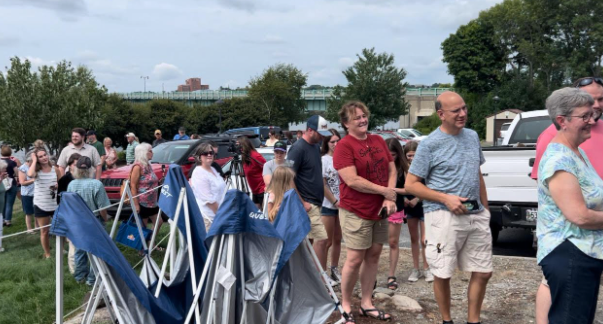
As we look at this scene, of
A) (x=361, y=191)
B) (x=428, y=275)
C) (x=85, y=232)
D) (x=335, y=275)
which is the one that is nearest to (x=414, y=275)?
(x=428, y=275)

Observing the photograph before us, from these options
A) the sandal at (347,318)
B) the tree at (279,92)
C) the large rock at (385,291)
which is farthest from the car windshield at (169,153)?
the tree at (279,92)

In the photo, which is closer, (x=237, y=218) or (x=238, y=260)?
(x=237, y=218)

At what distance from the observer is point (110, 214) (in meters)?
9.18

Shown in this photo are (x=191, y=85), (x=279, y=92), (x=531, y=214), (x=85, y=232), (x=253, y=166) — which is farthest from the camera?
(x=191, y=85)

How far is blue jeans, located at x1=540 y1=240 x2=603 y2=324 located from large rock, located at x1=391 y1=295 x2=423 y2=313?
200 centimetres

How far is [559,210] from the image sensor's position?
9.62 feet

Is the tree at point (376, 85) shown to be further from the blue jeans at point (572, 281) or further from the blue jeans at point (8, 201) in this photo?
the blue jeans at point (572, 281)

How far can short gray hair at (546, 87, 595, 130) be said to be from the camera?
2963 millimetres

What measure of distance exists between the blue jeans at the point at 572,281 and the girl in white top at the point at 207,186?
370 cm

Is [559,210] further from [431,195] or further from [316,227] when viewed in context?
[316,227]

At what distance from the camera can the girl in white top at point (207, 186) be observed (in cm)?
581

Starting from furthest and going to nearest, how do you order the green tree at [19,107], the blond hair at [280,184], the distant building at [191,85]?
the distant building at [191,85]
the green tree at [19,107]
the blond hair at [280,184]

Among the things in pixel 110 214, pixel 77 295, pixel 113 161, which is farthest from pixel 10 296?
pixel 113 161

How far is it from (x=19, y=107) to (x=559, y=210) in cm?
2247
